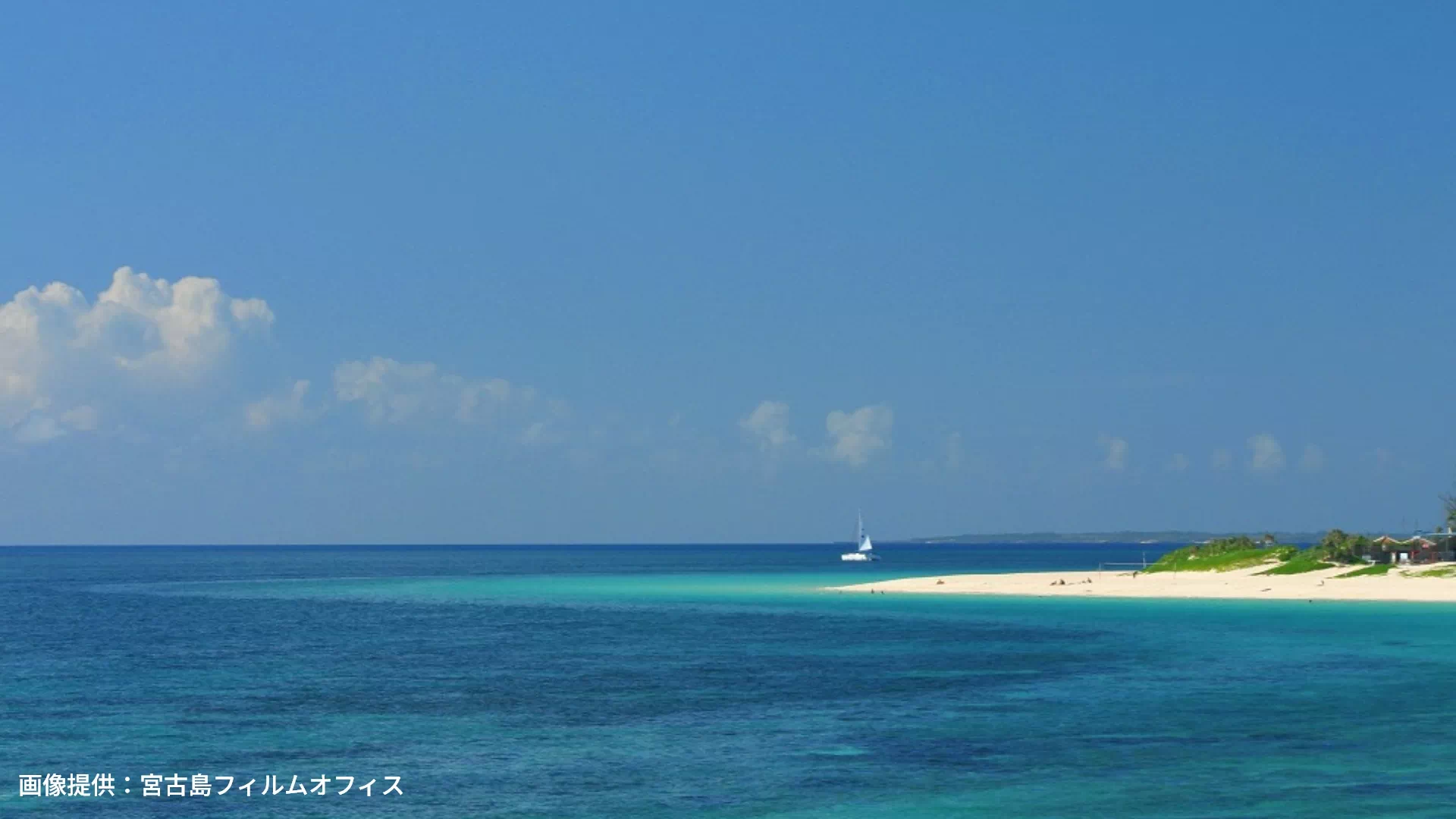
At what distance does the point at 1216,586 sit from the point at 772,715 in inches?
3674

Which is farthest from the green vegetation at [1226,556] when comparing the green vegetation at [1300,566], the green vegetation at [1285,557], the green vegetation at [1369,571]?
the green vegetation at [1369,571]

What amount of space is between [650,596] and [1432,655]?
3691 inches

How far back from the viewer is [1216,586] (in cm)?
14000

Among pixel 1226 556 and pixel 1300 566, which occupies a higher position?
pixel 1226 556

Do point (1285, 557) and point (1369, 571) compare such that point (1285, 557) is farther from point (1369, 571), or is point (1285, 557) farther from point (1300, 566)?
point (1369, 571)

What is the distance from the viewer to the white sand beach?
124125mm

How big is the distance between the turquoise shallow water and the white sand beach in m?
13.7

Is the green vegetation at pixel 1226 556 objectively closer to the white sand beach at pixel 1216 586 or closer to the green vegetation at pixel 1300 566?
the white sand beach at pixel 1216 586

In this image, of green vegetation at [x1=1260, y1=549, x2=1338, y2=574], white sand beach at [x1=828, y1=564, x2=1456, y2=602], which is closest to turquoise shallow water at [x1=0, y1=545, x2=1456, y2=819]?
white sand beach at [x1=828, y1=564, x2=1456, y2=602]

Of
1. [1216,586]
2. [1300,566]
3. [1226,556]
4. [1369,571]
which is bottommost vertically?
[1216,586]

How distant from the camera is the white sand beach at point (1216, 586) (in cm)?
12412

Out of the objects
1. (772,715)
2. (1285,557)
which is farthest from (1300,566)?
(772,715)

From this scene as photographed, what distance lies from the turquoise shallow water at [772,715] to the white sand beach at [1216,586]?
45.0 feet

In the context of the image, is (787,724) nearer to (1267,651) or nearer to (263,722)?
(263,722)
